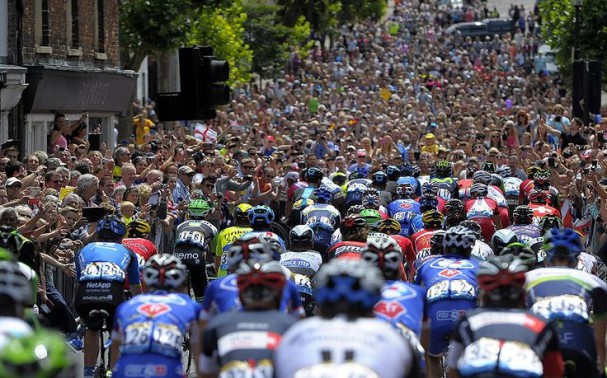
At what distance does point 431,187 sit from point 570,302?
11.4 metres

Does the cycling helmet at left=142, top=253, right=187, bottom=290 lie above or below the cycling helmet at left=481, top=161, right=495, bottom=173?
above

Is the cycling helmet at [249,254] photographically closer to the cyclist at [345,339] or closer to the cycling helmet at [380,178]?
the cyclist at [345,339]

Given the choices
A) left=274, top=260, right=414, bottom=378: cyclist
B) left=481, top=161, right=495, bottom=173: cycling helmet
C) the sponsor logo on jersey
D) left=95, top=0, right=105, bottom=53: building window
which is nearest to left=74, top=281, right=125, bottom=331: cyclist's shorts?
the sponsor logo on jersey

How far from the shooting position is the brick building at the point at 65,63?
31.1m

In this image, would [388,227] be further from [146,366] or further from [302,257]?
[146,366]

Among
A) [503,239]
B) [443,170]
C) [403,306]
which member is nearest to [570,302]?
[403,306]

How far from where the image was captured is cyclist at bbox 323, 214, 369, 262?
15.4 metres

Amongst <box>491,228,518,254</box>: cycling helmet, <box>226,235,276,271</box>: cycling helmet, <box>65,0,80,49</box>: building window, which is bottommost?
<box>491,228,518,254</box>: cycling helmet

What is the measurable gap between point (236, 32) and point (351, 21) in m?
28.5

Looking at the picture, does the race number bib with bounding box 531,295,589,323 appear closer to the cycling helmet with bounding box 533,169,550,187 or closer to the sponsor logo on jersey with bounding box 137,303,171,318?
the sponsor logo on jersey with bounding box 137,303,171,318

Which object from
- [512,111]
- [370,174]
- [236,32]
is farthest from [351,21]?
[370,174]

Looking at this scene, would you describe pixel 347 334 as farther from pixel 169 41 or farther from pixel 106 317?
pixel 169 41

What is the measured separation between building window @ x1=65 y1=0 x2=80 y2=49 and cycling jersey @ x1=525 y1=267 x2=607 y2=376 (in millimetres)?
24118

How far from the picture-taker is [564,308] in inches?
452
